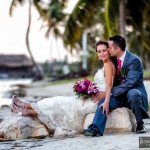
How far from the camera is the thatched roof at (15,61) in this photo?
9031 cm

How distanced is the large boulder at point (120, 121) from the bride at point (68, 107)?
1.04 ft

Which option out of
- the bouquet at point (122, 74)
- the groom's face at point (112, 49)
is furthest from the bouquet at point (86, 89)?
the groom's face at point (112, 49)

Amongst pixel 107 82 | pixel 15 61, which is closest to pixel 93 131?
pixel 107 82

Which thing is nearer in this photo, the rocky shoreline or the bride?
the rocky shoreline

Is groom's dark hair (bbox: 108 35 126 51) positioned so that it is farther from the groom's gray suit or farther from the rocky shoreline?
the rocky shoreline

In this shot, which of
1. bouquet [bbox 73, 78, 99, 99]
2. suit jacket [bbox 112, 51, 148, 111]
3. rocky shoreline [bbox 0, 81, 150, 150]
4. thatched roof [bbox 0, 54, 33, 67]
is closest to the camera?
rocky shoreline [bbox 0, 81, 150, 150]

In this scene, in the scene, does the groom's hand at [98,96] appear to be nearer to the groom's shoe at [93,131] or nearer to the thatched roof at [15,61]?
the groom's shoe at [93,131]

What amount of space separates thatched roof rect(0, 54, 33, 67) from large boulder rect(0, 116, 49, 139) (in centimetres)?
8305

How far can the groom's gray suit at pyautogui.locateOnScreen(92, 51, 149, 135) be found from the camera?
6691 millimetres

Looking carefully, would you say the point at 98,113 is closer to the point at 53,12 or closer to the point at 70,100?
the point at 70,100

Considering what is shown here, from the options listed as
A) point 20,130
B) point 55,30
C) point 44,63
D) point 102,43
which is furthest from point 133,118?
point 44,63

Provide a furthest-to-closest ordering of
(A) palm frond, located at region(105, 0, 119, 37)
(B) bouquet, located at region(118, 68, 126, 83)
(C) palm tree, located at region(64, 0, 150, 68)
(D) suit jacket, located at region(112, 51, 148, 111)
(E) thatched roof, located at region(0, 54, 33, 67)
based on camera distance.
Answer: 1. (E) thatched roof, located at region(0, 54, 33, 67)
2. (C) palm tree, located at region(64, 0, 150, 68)
3. (A) palm frond, located at region(105, 0, 119, 37)
4. (B) bouquet, located at region(118, 68, 126, 83)
5. (D) suit jacket, located at region(112, 51, 148, 111)

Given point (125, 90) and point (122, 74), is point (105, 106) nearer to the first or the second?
point (125, 90)

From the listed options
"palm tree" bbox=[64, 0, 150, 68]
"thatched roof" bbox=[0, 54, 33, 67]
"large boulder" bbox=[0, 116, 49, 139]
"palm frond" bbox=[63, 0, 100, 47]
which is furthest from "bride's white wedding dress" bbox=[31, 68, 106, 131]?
"thatched roof" bbox=[0, 54, 33, 67]
